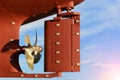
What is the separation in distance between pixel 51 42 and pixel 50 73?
0.73m

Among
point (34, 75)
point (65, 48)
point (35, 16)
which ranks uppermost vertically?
point (35, 16)

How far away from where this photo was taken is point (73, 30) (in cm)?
1026

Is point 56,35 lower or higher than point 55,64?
higher

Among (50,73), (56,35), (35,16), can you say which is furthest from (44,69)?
(35,16)

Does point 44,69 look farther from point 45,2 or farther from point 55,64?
point 45,2

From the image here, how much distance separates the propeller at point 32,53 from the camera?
10633 millimetres

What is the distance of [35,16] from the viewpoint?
1130 cm

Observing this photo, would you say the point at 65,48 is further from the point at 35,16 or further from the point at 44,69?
the point at 35,16

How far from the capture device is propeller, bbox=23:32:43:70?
10633 mm

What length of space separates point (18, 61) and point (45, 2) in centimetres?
168

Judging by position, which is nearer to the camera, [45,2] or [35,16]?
A: [45,2]

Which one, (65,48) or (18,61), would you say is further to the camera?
(18,61)

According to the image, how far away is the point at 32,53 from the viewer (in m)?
10.7

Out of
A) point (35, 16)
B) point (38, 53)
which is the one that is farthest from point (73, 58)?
point (35, 16)
